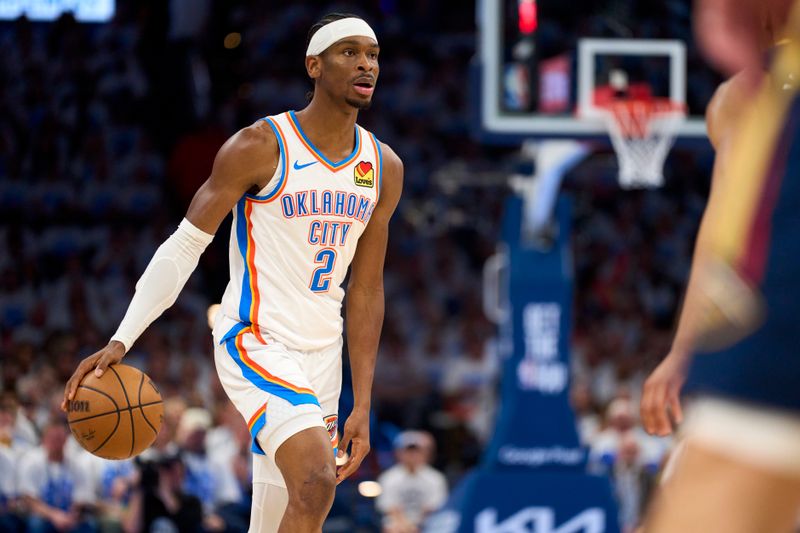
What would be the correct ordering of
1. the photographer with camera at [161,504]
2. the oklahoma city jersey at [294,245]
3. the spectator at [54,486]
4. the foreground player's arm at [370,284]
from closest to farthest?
the oklahoma city jersey at [294,245] → the foreground player's arm at [370,284] → the photographer with camera at [161,504] → the spectator at [54,486]

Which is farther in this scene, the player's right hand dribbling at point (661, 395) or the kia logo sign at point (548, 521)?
the kia logo sign at point (548, 521)

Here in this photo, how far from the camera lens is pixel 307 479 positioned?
4.45 m

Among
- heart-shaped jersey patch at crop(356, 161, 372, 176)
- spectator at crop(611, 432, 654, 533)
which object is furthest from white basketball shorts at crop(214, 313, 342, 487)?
spectator at crop(611, 432, 654, 533)

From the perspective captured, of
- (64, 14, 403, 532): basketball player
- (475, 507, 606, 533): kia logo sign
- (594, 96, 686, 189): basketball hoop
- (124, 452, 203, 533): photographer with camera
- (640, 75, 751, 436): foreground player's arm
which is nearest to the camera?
(640, 75, 751, 436): foreground player's arm

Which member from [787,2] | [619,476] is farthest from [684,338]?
[619,476]

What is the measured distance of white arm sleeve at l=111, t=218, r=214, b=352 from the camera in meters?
4.79

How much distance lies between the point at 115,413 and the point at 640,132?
692 cm

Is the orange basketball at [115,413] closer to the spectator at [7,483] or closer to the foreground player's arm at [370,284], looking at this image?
the foreground player's arm at [370,284]

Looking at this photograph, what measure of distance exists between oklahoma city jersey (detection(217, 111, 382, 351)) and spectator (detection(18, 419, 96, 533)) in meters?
5.38

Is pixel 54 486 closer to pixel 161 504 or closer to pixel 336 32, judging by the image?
pixel 161 504

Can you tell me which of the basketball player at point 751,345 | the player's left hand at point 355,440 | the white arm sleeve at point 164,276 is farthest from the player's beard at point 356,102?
the basketball player at point 751,345

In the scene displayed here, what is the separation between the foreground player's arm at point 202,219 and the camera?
4.77 meters

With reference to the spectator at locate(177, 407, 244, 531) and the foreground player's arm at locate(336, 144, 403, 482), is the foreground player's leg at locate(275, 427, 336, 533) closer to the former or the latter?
the foreground player's arm at locate(336, 144, 403, 482)

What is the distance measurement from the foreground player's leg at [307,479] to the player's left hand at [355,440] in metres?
0.41
